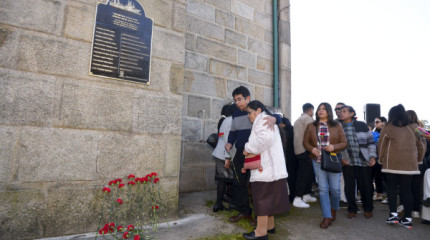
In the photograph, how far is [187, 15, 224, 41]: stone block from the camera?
199 inches

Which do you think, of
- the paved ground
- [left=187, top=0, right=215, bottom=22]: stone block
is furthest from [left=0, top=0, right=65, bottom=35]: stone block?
[left=187, top=0, right=215, bottom=22]: stone block

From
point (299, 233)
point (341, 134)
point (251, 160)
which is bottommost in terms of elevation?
point (299, 233)

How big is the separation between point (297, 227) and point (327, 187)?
0.68 m

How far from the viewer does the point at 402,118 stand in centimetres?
353

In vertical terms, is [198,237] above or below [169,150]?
below

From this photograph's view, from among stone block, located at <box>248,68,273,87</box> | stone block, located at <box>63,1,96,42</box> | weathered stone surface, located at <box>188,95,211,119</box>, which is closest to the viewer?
stone block, located at <box>63,1,96,42</box>

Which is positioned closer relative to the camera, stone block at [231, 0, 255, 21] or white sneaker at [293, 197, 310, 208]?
white sneaker at [293, 197, 310, 208]

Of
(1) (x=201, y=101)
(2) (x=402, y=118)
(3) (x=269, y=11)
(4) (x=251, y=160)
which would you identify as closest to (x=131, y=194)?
(4) (x=251, y=160)

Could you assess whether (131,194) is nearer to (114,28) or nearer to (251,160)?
(251,160)

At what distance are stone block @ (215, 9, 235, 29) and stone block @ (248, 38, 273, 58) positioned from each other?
633 millimetres

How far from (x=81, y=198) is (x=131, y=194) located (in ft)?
1.79

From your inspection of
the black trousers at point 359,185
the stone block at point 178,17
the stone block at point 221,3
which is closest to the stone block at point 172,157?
the stone block at point 178,17

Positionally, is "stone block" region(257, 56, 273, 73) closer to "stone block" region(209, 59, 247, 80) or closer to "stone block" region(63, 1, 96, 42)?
"stone block" region(209, 59, 247, 80)

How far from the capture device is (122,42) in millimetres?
3096
